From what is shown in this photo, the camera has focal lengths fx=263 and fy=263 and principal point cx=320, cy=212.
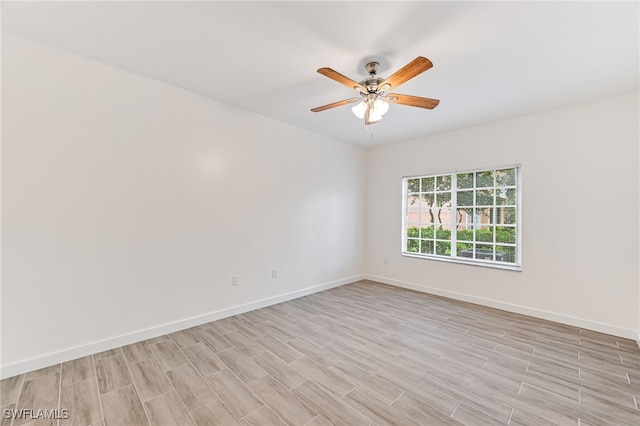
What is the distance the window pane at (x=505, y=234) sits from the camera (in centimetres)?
363

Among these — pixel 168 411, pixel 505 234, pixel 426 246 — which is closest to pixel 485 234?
pixel 505 234

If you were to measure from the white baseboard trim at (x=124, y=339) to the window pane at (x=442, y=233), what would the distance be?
8.54ft

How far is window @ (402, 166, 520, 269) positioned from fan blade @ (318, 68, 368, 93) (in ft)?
8.68

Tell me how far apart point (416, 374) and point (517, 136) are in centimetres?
327

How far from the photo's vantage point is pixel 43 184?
2164 millimetres

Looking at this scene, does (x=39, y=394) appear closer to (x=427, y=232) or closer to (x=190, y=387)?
(x=190, y=387)

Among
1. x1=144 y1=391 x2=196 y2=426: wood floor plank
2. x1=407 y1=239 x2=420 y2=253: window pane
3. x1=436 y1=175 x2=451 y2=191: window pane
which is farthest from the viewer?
x1=407 y1=239 x2=420 y2=253: window pane

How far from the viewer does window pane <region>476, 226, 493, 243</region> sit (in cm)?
385

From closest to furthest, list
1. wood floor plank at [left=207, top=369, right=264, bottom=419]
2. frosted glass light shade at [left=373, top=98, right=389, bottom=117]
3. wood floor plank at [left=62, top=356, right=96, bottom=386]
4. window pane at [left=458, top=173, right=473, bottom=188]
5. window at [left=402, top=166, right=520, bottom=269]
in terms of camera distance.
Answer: wood floor plank at [left=207, top=369, right=264, bottom=419] < wood floor plank at [left=62, top=356, right=96, bottom=386] < frosted glass light shade at [left=373, top=98, right=389, bottom=117] < window at [left=402, top=166, right=520, bottom=269] < window pane at [left=458, top=173, right=473, bottom=188]

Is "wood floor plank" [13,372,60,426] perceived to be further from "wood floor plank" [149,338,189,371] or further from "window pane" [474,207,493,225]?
"window pane" [474,207,493,225]

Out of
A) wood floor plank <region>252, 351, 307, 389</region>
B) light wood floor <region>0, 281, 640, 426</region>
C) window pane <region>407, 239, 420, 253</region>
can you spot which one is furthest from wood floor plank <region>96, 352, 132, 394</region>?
window pane <region>407, 239, 420, 253</region>

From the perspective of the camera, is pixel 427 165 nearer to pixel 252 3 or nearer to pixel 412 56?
pixel 412 56

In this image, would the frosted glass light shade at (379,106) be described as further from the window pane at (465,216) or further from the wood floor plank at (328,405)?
the window pane at (465,216)

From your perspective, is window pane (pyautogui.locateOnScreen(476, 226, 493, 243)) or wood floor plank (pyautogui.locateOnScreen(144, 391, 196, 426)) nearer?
wood floor plank (pyautogui.locateOnScreen(144, 391, 196, 426))
